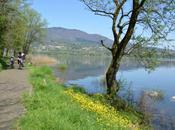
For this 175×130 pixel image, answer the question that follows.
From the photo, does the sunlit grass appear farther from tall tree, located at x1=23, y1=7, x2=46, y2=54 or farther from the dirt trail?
the dirt trail

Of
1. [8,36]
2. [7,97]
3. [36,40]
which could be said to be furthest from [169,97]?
[36,40]

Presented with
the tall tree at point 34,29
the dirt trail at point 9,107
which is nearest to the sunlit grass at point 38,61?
the tall tree at point 34,29

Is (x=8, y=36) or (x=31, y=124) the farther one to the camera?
(x=8, y=36)

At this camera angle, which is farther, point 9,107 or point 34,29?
point 34,29

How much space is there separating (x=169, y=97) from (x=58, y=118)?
35.2 m

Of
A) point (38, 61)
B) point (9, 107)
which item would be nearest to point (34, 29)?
point (38, 61)

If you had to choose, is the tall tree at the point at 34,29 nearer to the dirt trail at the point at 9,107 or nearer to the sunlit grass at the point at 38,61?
the sunlit grass at the point at 38,61

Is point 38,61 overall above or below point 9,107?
below

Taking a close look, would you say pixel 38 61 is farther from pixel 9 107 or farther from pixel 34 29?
pixel 9 107

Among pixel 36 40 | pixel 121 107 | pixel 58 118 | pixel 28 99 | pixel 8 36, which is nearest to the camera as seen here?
pixel 58 118

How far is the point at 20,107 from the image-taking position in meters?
16.5

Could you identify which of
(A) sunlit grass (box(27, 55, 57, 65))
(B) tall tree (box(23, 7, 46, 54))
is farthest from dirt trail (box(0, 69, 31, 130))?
(B) tall tree (box(23, 7, 46, 54))

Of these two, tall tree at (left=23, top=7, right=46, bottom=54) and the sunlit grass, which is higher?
tall tree at (left=23, top=7, right=46, bottom=54)

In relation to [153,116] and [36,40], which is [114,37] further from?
[36,40]
